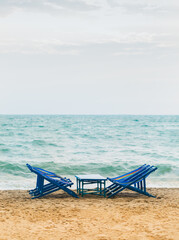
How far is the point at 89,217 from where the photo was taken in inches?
224

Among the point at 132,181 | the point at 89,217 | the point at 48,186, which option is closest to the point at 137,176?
the point at 132,181

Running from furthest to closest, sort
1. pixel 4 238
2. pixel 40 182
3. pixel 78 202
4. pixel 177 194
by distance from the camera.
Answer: pixel 177 194
pixel 40 182
pixel 78 202
pixel 4 238

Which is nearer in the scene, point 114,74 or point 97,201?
point 97,201

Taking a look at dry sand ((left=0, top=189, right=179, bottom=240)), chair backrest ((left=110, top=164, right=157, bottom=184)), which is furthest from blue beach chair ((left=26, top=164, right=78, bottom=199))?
chair backrest ((left=110, top=164, right=157, bottom=184))

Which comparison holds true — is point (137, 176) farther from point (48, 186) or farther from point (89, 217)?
point (48, 186)

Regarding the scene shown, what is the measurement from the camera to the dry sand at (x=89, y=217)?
4.74 metres

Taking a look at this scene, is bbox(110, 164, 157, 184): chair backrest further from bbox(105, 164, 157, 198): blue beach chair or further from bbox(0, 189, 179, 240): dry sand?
bbox(0, 189, 179, 240): dry sand

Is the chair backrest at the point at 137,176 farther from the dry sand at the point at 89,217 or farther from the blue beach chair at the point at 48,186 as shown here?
the blue beach chair at the point at 48,186

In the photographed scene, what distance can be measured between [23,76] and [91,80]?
487 inches

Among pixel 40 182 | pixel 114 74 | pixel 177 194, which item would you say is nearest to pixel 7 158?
pixel 40 182

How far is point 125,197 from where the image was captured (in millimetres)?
7555

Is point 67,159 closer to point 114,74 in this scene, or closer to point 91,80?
point 114,74

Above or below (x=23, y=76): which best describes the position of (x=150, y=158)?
below

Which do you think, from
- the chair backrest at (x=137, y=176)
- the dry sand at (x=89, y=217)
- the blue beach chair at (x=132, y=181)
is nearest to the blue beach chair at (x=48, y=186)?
the dry sand at (x=89, y=217)
